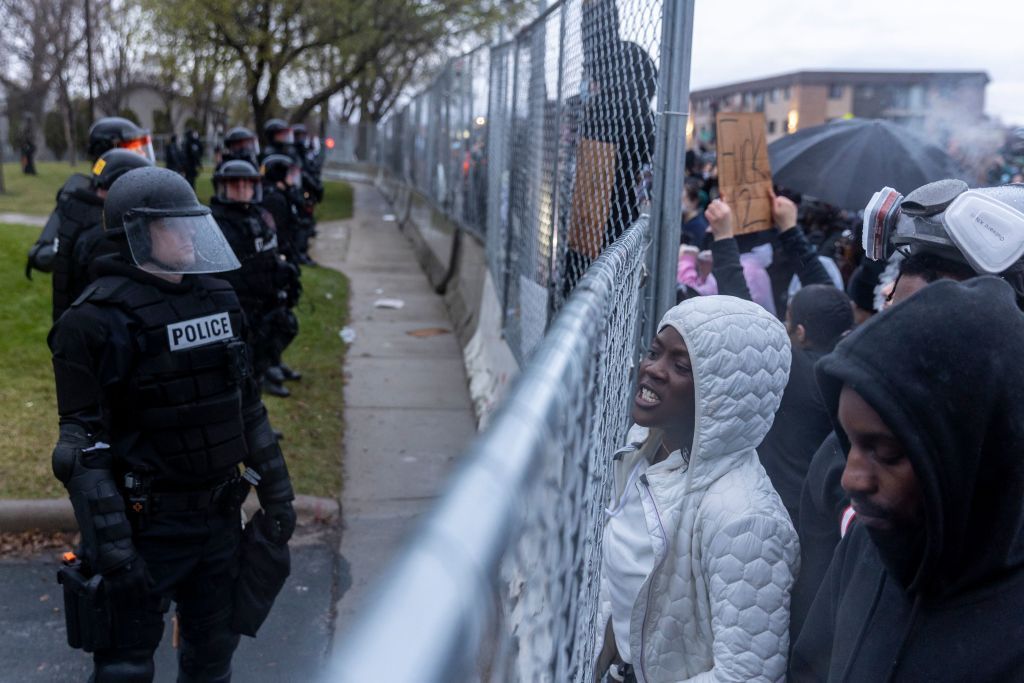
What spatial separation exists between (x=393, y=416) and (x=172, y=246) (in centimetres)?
451

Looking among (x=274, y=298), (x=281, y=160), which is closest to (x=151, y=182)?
(x=274, y=298)

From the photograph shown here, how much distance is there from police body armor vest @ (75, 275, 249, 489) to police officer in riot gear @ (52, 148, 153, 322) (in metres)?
1.61

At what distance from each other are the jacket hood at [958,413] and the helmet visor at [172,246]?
99.6 inches

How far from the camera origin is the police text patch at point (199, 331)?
3320mm

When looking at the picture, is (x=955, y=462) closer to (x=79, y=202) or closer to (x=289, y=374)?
(x=79, y=202)

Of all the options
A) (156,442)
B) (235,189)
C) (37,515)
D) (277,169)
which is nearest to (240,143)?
(277,169)

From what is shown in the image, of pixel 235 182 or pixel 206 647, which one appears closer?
pixel 206 647

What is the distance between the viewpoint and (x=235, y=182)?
22.6 feet

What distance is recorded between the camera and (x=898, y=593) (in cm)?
152

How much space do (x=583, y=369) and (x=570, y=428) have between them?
0.34 feet

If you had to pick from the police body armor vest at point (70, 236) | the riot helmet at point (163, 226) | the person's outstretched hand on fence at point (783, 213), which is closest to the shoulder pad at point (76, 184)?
the police body armor vest at point (70, 236)

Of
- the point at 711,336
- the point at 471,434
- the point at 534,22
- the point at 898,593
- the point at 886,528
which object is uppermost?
the point at 534,22

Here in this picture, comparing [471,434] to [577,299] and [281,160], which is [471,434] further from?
[577,299]

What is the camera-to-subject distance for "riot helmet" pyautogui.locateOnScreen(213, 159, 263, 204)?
269 inches
